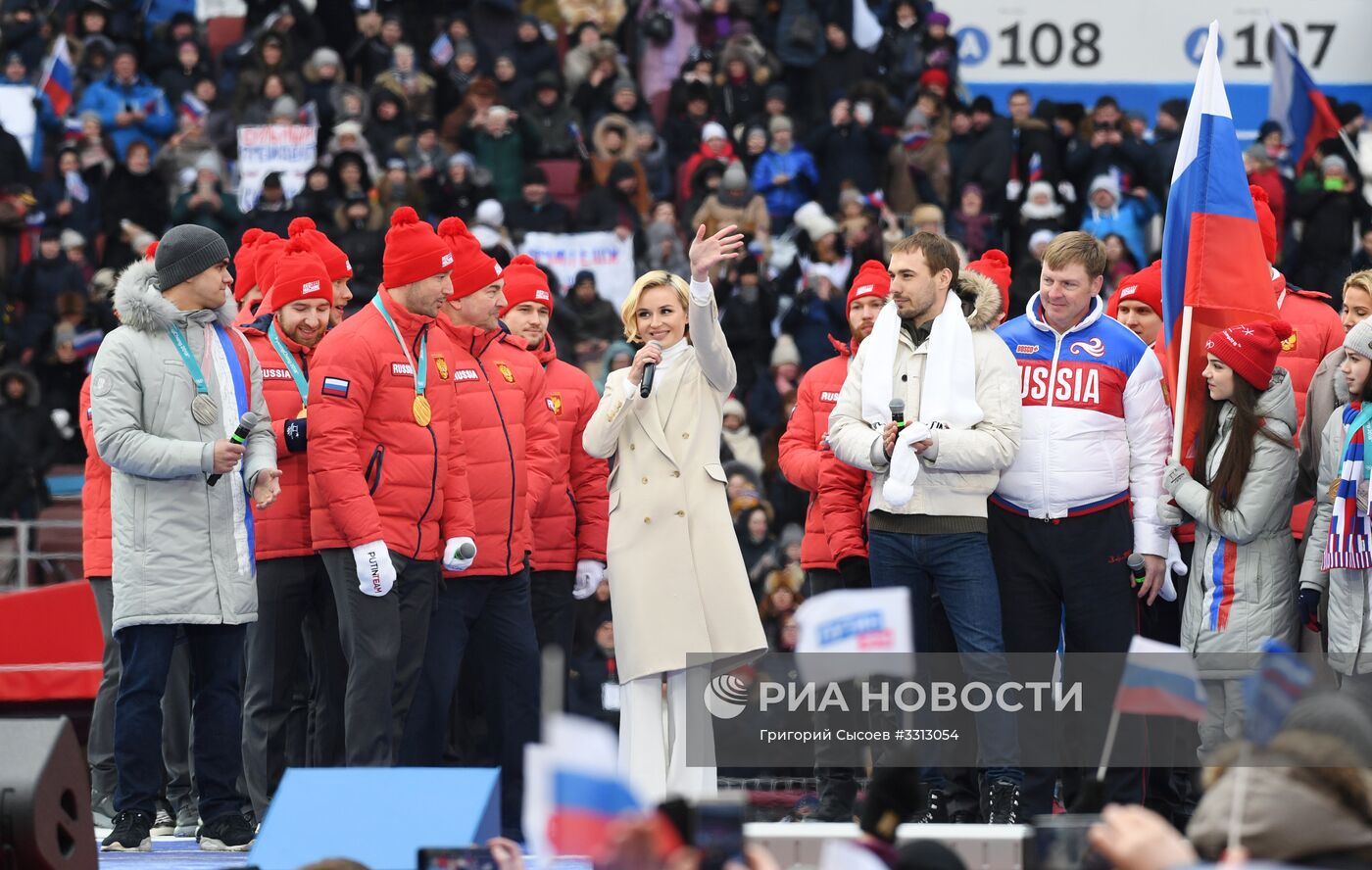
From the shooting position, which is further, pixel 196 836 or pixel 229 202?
pixel 229 202

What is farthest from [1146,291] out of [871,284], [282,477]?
[282,477]

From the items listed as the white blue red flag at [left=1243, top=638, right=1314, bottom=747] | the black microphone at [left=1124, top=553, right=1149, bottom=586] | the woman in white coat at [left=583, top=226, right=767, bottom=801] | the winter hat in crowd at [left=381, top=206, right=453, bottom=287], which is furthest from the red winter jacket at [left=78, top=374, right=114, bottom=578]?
the white blue red flag at [left=1243, top=638, right=1314, bottom=747]

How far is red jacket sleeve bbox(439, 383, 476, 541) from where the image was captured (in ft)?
25.6

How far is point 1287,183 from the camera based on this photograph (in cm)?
1709

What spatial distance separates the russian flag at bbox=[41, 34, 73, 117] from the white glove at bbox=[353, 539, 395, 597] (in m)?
12.1

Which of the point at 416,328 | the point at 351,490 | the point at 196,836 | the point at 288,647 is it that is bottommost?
the point at 196,836

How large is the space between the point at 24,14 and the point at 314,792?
48.0 feet

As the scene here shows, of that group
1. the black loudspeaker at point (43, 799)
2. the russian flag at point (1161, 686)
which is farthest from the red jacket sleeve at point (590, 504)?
the russian flag at point (1161, 686)

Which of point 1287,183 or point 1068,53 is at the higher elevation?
point 1068,53

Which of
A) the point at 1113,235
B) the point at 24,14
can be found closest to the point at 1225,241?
the point at 1113,235

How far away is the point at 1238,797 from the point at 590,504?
18.1ft

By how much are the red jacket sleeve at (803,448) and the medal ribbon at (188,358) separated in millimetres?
2572

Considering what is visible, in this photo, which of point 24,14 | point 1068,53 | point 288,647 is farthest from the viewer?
point 1068,53

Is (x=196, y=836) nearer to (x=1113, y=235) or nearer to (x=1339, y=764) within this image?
(x=1339, y=764)
